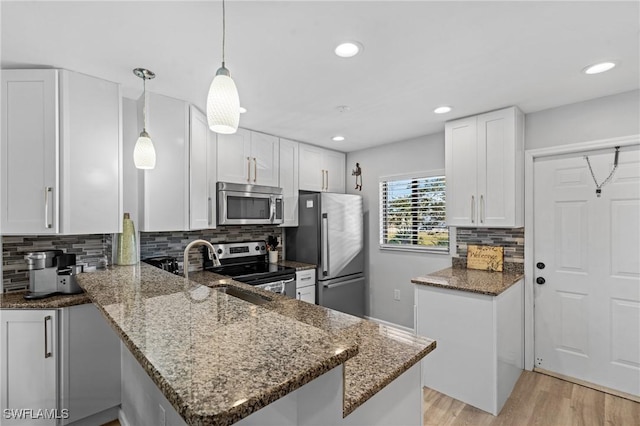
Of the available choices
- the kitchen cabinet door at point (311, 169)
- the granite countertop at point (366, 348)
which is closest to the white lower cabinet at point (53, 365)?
the granite countertop at point (366, 348)

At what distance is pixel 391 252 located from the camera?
12.7 ft

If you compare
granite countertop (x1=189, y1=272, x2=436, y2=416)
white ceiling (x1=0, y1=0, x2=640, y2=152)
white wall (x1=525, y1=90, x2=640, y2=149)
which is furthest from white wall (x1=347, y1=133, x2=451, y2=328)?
granite countertop (x1=189, y1=272, x2=436, y2=416)

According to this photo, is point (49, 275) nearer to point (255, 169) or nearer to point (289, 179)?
point (255, 169)

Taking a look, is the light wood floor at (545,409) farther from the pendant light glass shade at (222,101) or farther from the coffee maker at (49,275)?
the coffee maker at (49,275)

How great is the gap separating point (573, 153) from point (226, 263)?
136 inches

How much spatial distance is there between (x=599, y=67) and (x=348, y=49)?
1.65 metres

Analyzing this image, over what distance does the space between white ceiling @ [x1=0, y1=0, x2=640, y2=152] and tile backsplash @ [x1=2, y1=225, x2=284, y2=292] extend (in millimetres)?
1183

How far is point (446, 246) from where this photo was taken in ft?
11.1

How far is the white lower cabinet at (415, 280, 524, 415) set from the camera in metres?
2.20

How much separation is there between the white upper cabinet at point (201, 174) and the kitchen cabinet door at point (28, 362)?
113cm

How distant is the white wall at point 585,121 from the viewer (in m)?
2.37

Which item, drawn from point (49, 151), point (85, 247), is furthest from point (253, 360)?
point (85, 247)

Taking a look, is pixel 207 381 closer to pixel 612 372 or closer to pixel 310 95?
pixel 310 95

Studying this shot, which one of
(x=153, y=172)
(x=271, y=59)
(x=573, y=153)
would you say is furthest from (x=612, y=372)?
(x=153, y=172)
